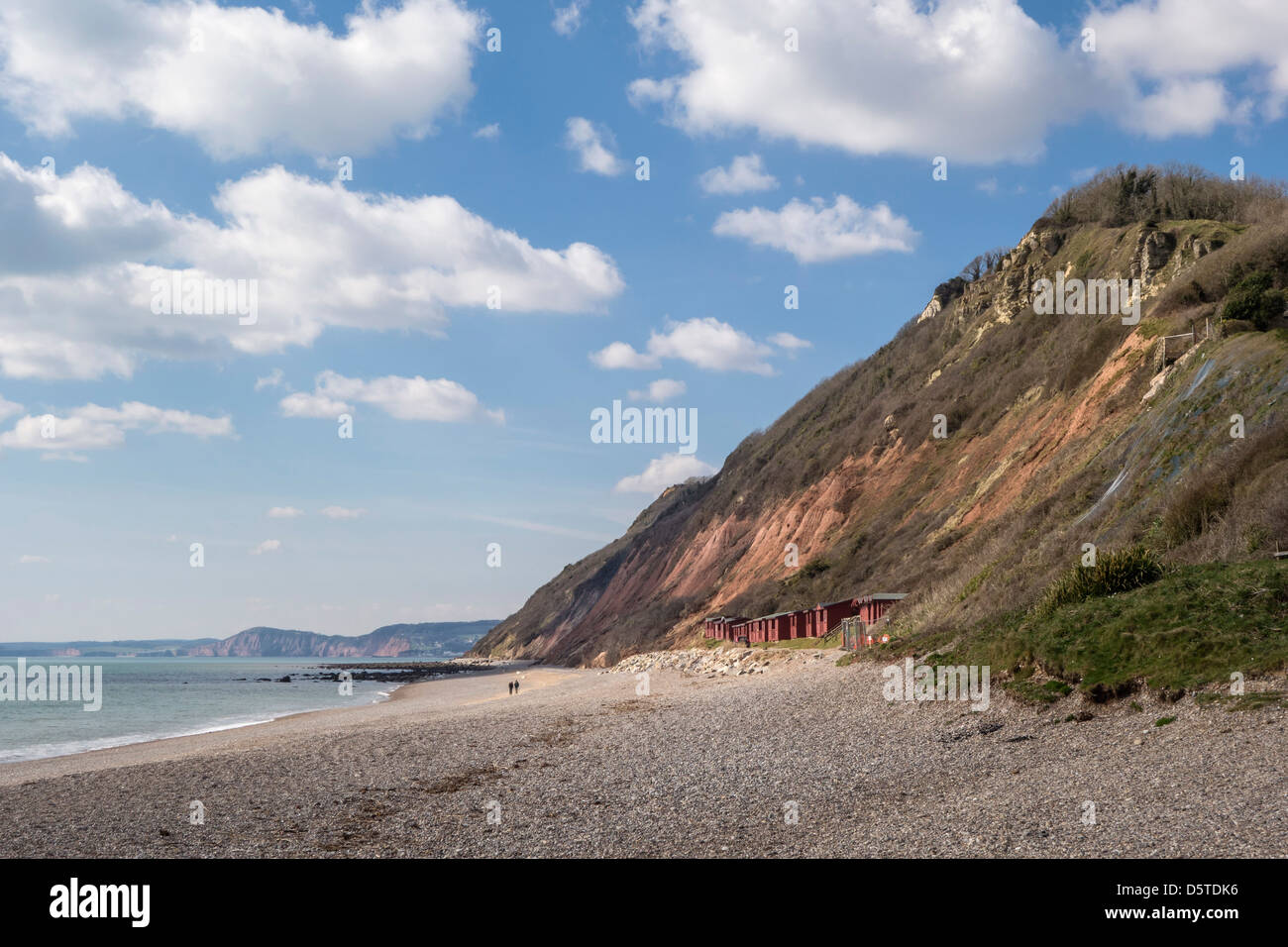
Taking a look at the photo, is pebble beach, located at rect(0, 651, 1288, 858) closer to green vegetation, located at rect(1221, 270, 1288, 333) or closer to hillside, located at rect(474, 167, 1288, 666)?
hillside, located at rect(474, 167, 1288, 666)

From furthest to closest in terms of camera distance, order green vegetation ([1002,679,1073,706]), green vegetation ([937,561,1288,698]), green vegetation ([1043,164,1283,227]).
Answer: green vegetation ([1043,164,1283,227])
green vegetation ([1002,679,1073,706])
green vegetation ([937,561,1288,698])

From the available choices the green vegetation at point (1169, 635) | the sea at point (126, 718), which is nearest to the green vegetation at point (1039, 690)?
the green vegetation at point (1169, 635)

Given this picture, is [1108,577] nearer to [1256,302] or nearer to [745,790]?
[745,790]

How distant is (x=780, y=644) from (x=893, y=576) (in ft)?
18.9

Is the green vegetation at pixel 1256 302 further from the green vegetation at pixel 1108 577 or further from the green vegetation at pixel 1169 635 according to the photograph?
the green vegetation at pixel 1169 635

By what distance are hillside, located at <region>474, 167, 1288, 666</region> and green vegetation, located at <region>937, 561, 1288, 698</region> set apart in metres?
2.03

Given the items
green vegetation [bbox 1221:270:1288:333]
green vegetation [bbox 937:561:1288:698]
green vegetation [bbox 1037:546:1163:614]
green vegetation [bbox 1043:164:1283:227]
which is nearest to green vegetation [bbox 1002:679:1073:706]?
green vegetation [bbox 937:561:1288:698]

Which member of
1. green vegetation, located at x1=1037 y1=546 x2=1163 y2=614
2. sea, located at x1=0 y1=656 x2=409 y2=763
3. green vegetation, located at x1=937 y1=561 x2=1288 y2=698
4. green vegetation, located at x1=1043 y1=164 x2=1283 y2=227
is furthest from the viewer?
→ green vegetation, located at x1=1043 y1=164 x2=1283 y2=227

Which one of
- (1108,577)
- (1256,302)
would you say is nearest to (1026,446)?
(1256,302)

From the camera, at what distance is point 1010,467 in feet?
130

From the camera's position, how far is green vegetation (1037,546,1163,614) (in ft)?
60.2
